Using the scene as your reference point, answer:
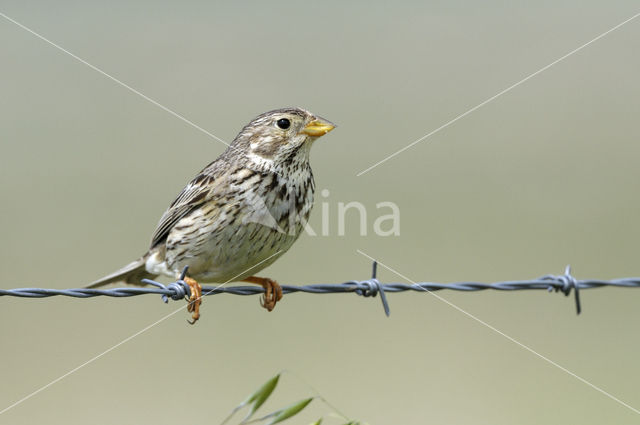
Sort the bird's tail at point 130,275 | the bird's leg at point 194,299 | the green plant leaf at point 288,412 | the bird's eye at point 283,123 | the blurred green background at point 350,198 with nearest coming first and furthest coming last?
the green plant leaf at point 288,412 → the bird's leg at point 194,299 → the bird's eye at point 283,123 → the bird's tail at point 130,275 → the blurred green background at point 350,198

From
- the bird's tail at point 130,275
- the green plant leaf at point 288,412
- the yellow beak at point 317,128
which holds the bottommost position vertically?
the green plant leaf at point 288,412

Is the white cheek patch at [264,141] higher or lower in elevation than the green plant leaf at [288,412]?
higher

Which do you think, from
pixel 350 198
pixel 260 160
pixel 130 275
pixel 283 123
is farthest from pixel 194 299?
pixel 350 198

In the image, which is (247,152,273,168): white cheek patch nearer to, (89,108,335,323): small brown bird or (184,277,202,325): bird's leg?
(89,108,335,323): small brown bird

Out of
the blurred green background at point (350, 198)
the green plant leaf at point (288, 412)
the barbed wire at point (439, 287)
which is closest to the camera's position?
the green plant leaf at point (288, 412)

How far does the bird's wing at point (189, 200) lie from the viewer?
6.46 m

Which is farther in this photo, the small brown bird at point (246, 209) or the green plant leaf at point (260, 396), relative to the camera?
the small brown bird at point (246, 209)

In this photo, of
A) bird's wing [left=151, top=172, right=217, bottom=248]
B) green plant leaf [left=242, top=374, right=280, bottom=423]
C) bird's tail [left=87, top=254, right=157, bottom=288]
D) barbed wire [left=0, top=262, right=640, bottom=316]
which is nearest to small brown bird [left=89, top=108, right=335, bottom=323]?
bird's wing [left=151, top=172, right=217, bottom=248]

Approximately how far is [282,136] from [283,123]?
0.12 m

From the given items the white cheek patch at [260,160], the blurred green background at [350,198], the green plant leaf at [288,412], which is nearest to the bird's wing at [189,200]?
the white cheek patch at [260,160]

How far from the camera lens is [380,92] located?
736 inches

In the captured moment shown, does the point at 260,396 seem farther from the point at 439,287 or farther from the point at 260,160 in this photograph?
the point at 260,160

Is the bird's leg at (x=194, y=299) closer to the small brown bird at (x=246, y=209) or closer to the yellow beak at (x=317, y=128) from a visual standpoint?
the small brown bird at (x=246, y=209)

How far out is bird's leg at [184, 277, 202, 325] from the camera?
6.25 metres
